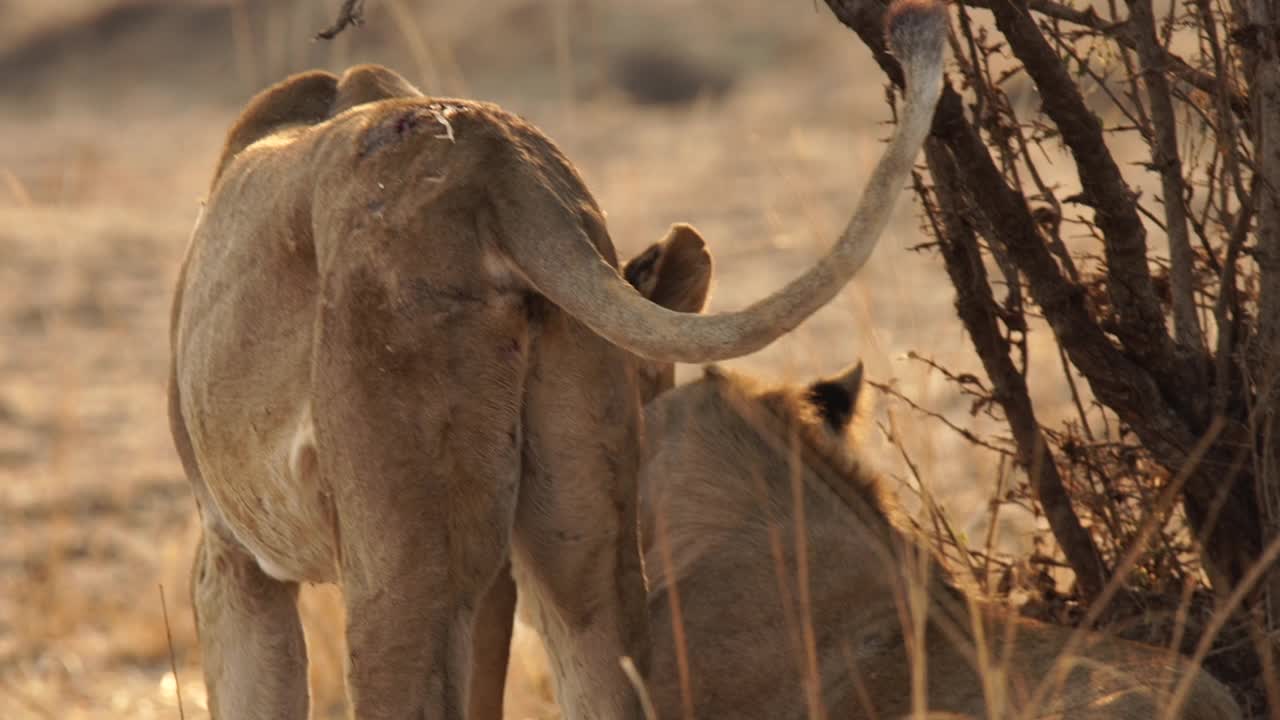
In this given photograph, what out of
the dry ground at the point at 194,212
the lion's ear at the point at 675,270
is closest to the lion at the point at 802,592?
the dry ground at the point at 194,212

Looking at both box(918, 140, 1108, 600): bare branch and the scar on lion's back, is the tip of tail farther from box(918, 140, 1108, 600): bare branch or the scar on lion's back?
the scar on lion's back

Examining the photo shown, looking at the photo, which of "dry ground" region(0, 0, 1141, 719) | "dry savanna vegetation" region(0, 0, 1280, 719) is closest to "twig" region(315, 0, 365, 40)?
"dry savanna vegetation" region(0, 0, 1280, 719)

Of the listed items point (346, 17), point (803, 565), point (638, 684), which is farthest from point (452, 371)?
point (803, 565)

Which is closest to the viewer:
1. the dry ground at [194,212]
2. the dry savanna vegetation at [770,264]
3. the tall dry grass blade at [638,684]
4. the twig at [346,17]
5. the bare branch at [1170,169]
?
the tall dry grass blade at [638,684]

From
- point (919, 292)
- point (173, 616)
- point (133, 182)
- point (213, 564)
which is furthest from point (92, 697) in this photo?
point (133, 182)

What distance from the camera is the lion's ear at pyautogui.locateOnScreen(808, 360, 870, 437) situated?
3.81 metres

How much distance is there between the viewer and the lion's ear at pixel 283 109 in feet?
11.4

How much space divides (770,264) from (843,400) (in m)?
5.86

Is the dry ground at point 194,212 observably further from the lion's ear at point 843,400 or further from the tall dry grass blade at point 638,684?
the tall dry grass blade at point 638,684

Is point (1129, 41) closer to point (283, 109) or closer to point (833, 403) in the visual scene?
point (833, 403)

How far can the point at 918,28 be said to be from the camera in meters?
2.29

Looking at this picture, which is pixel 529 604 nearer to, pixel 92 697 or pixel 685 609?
pixel 685 609

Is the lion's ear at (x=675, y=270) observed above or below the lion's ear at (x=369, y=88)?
below

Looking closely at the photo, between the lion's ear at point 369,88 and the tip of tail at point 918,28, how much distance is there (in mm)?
1262
